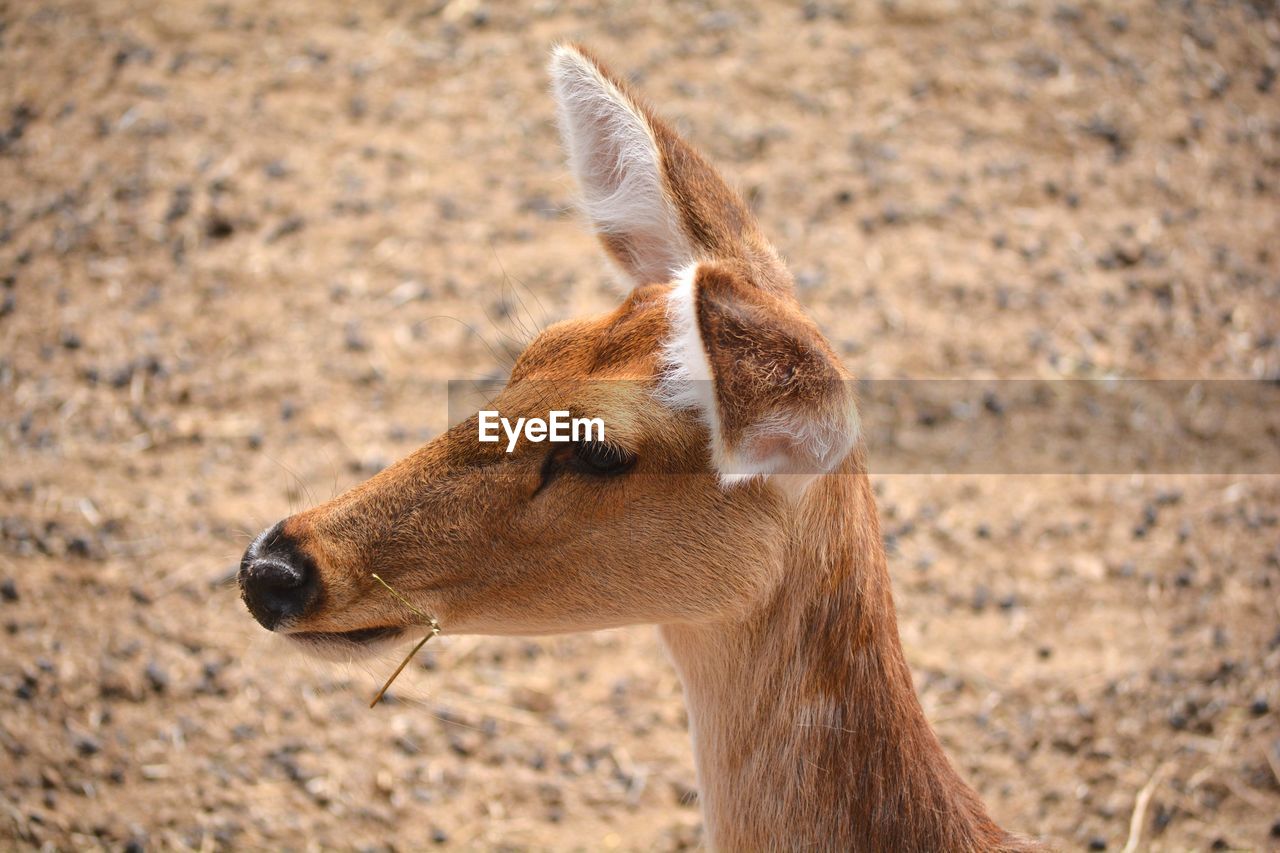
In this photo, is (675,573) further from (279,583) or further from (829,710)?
(279,583)

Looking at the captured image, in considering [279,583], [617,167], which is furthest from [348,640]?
[617,167]

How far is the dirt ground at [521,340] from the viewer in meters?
4.13

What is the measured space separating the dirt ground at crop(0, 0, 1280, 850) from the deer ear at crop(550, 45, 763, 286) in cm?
54

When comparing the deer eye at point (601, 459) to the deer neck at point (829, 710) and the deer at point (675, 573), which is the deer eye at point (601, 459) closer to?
the deer at point (675, 573)

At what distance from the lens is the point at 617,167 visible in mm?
3033

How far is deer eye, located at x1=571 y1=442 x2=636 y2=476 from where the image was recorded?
2.49m

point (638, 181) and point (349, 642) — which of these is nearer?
point (349, 642)

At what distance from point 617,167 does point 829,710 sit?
1468mm

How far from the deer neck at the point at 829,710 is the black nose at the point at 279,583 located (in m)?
0.91

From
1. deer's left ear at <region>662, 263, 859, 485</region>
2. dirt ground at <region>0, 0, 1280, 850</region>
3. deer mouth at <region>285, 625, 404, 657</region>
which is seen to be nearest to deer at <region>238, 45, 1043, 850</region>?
deer mouth at <region>285, 625, 404, 657</region>

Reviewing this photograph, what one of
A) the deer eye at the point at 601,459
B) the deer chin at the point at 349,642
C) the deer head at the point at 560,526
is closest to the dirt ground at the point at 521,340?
the deer chin at the point at 349,642

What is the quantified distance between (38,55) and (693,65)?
144 inches

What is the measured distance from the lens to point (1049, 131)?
21.8 ft

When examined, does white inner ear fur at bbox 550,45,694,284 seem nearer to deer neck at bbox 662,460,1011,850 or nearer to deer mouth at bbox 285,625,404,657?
deer neck at bbox 662,460,1011,850
